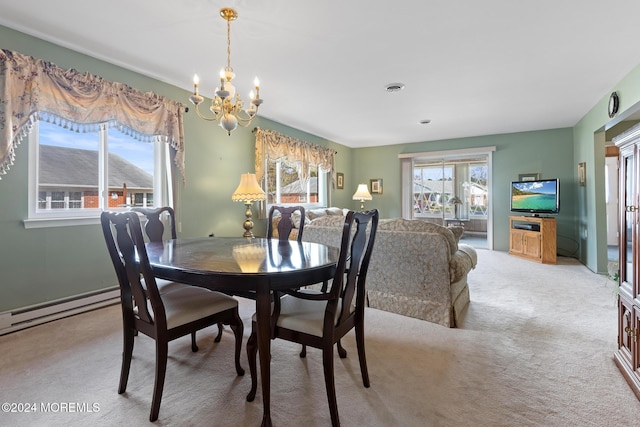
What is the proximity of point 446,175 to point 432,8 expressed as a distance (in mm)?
5379

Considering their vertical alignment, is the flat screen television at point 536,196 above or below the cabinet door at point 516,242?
above

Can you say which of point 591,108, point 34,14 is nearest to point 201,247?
point 34,14

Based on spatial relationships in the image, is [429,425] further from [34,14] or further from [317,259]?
[34,14]

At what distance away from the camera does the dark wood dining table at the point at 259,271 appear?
1388 millimetres

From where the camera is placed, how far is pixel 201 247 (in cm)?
211

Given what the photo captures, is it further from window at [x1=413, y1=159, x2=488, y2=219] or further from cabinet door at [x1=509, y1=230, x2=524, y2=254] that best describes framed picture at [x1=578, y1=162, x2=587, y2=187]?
window at [x1=413, y1=159, x2=488, y2=219]

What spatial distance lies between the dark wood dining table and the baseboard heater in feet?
4.82

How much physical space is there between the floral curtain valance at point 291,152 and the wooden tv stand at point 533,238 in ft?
11.9

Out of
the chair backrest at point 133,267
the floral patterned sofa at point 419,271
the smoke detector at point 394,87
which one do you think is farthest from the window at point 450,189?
the chair backrest at point 133,267

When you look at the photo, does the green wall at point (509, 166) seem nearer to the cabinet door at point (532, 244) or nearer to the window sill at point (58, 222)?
the cabinet door at point (532, 244)

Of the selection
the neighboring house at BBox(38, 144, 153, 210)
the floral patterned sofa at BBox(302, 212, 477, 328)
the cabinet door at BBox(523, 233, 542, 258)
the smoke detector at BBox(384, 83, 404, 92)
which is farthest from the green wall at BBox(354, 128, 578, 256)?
the neighboring house at BBox(38, 144, 153, 210)

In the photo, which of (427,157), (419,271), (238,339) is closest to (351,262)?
(238,339)

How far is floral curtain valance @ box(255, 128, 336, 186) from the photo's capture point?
15.3 ft

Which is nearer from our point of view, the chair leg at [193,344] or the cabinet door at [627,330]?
the cabinet door at [627,330]
